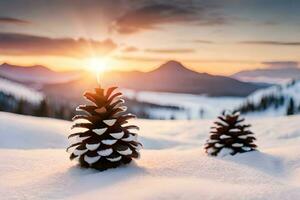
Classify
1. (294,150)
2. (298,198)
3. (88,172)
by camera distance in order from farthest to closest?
(294,150) → (88,172) → (298,198)

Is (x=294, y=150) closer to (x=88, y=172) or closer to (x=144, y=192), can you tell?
(x=88, y=172)

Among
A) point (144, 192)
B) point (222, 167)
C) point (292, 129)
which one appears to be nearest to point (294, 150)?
point (222, 167)

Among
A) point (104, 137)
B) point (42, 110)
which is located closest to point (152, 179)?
point (104, 137)

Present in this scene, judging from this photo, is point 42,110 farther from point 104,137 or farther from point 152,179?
point 152,179

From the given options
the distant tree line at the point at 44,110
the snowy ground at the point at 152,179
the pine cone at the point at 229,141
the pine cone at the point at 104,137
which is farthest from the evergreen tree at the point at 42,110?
the pine cone at the point at 104,137

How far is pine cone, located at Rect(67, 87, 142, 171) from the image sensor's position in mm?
6848

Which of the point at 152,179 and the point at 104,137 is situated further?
the point at 104,137

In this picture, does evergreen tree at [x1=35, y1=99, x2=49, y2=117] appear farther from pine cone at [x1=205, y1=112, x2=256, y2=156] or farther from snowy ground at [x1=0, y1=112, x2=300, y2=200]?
snowy ground at [x1=0, y1=112, x2=300, y2=200]

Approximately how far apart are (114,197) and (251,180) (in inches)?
70.0

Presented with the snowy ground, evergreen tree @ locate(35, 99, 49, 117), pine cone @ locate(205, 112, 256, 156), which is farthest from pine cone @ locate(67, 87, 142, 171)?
evergreen tree @ locate(35, 99, 49, 117)

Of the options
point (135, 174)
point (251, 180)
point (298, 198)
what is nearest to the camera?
point (298, 198)

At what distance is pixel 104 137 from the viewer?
7.23m

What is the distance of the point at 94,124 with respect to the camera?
7.34 m

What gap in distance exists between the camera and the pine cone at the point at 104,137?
22.5 ft
